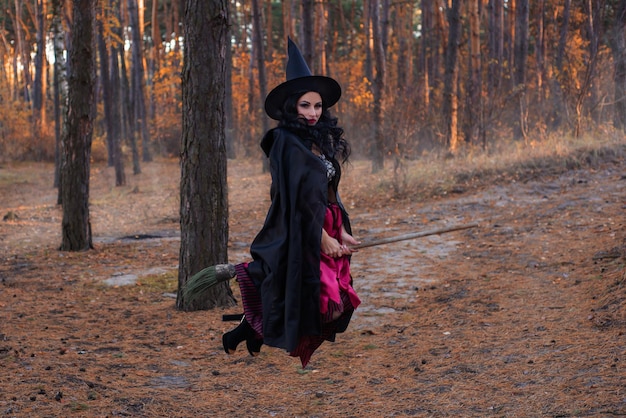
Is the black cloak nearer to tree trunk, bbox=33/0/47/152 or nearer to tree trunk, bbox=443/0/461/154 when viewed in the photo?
tree trunk, bbox=443/0/461/154

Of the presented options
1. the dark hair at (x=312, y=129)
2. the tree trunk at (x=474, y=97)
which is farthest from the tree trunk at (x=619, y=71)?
the dark hair at (x=312, y=129)

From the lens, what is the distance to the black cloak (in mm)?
3996

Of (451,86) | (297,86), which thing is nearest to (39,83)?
(451,86)

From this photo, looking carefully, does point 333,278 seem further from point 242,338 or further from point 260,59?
point 260,59

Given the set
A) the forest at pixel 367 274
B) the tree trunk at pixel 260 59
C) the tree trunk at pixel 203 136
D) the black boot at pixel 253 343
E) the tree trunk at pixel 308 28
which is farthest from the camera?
the tree trunk at pixel 260 59

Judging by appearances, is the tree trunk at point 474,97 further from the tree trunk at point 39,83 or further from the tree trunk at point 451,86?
the tree trunk at point 39,83

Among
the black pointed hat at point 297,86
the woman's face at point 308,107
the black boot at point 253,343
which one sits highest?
the black pointed hat at point 297,86

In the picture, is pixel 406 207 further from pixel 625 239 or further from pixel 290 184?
pixel 290 184

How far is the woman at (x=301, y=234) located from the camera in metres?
4.00

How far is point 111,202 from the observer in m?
18.8

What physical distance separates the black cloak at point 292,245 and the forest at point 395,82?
158 inches

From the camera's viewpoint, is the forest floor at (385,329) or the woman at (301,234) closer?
the woman at (301,234)

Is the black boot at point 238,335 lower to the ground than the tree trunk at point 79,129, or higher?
lower

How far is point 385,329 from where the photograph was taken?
23.6ft
